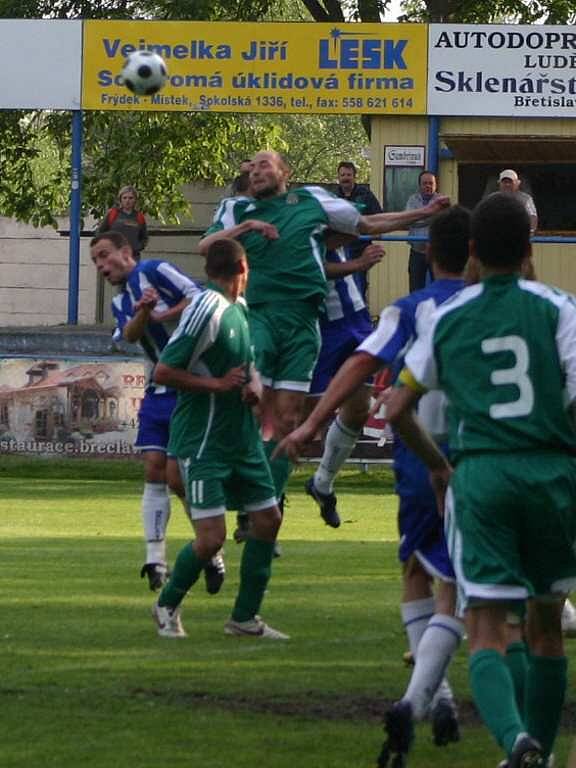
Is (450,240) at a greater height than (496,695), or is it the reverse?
(450,240)

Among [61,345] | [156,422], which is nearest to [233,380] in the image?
[156,422]

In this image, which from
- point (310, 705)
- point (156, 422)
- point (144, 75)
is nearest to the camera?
point (310, 705)

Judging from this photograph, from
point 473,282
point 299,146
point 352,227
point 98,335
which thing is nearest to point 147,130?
point 98,335

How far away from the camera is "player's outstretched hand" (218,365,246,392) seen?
9141 millimetres

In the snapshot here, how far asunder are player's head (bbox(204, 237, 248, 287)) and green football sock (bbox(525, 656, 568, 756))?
3577 mm

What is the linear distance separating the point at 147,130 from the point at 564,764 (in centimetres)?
3212

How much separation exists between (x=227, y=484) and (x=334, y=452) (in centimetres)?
312

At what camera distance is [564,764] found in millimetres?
6664

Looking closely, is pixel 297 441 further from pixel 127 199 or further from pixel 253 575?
pixel 127 199

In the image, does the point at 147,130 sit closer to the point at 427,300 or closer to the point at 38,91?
the point at 38,91

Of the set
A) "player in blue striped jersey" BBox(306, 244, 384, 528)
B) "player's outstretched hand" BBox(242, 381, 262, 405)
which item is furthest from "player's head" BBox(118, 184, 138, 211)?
"player's outstretched hand" BBox(242, 381, 262, 405)

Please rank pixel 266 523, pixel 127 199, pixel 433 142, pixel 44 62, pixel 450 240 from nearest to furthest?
pixel 450 240
pixel 266 523
pixel 127 199
pixel 44 62
pixel 433 142

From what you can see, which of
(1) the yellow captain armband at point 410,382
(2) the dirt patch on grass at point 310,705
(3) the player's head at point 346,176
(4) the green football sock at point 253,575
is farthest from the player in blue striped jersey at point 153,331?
(3) the player's head at point 346,176

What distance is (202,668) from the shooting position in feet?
28.5
